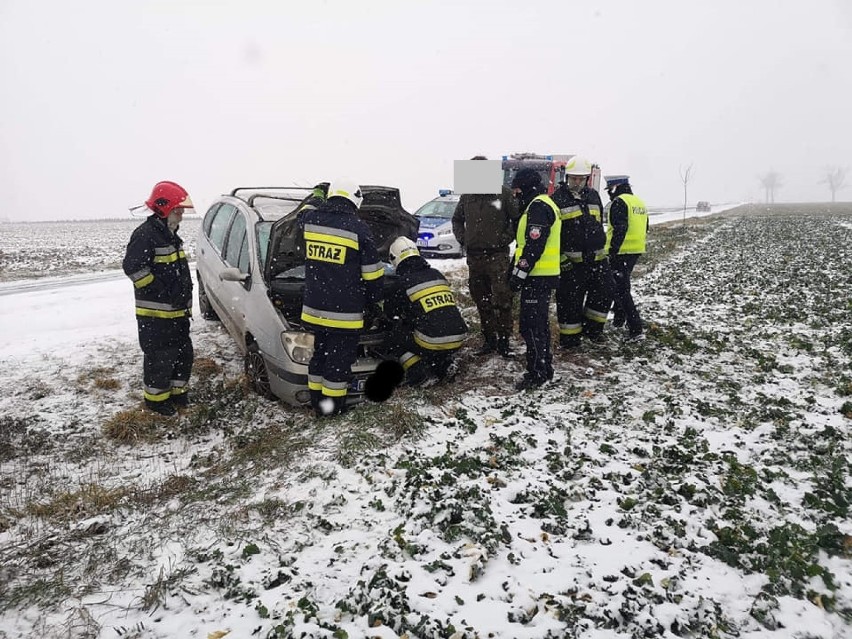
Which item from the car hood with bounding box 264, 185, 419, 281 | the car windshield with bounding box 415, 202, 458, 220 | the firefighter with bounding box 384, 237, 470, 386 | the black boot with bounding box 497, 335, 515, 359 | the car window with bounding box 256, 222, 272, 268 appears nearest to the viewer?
the firefighter with bounding box 384, 237, 470, 386

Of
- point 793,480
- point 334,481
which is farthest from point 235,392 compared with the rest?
point 793,480

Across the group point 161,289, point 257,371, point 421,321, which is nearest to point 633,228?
point 421,321

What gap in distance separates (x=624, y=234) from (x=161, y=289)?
5397 mm

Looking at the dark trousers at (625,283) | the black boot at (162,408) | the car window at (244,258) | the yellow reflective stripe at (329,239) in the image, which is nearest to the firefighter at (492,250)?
the dark trousers at (625,283)

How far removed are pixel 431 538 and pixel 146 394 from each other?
11.1 ft

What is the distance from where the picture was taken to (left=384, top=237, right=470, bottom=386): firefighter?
4895 millimetres

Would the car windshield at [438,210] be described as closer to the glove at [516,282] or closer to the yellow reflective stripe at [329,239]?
the glove at [516,282]

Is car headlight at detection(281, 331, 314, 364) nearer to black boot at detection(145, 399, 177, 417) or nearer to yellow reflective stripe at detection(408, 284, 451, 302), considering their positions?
yellow reflective stripe at detection(408, 284, 451, 302)

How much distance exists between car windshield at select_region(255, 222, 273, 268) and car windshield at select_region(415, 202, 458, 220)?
9.21m

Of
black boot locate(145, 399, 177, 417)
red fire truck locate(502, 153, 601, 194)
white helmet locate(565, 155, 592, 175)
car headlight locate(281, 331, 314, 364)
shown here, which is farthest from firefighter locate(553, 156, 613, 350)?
red fire truck locate(502, 153, 601, 194)

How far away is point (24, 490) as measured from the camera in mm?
3705

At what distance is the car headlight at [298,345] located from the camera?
4551 millimetres

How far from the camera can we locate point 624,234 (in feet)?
21.5

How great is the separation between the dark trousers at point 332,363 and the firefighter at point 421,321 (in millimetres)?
712
